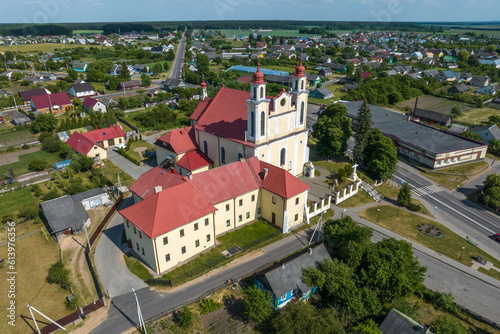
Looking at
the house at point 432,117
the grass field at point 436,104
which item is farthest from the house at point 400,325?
the grass field at point 436,104

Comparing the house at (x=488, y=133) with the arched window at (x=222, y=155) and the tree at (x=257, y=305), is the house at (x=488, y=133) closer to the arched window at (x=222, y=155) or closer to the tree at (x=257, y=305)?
the arched window at (x=222, y=155)

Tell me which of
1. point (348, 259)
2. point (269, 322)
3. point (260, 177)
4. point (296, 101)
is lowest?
point (269, 322)

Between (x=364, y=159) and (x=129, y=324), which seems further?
(x=364, y=159)

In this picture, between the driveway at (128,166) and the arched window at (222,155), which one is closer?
the arched window at (222,155)

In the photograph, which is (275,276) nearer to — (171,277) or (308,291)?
(308,291)

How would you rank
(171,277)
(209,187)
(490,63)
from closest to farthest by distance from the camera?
(171,277) < (209,187) < (490,63)

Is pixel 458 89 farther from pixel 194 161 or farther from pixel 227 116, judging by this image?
pixel 194 161

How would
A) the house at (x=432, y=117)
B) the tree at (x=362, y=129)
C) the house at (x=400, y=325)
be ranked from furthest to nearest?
the house at (x=432, y=117), the tree at (x=362, y=129), the house at (x=400, y=325)

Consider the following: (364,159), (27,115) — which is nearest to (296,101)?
(364,159)
